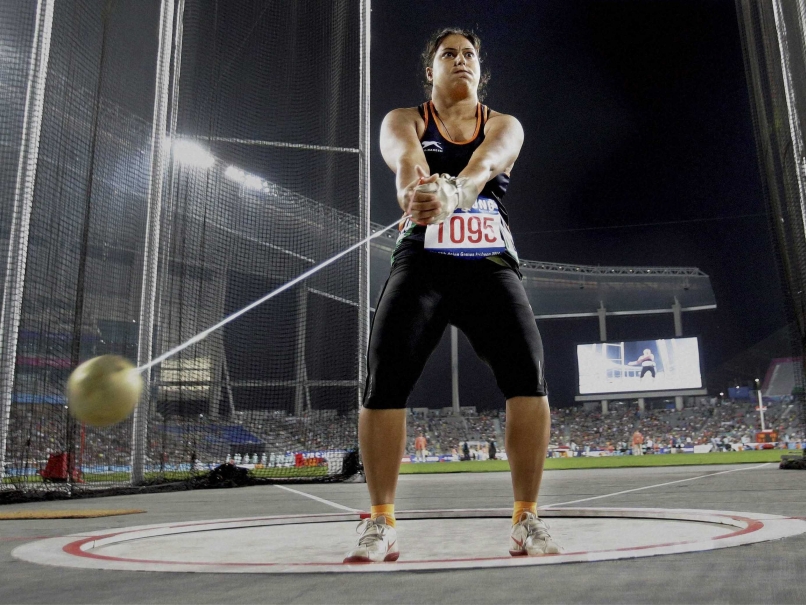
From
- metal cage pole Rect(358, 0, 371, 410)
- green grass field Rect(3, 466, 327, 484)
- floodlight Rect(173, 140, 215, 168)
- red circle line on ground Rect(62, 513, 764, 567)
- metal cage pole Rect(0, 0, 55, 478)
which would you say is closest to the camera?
red circle line on ground Rect(62, 513, 764, 567)

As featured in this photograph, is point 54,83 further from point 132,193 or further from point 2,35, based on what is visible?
point 2,35

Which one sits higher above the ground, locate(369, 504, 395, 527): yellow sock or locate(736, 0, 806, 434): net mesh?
locate(736, 0, 806, 434): net mesh

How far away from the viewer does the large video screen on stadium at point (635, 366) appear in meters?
30.8

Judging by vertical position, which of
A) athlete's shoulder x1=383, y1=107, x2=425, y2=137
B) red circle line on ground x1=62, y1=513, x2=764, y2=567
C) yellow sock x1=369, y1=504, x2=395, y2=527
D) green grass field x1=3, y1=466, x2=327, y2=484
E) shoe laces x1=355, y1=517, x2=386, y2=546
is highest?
athlete's shoulder x1=383, y1=107, x2=425, y2=137

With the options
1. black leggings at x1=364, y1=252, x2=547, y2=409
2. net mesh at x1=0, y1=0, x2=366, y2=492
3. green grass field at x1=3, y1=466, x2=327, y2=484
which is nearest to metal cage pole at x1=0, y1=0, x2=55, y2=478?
net mesh at x1=0, y1=0, x2=366, y2=492

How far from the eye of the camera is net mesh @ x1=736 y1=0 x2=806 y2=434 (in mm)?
6980

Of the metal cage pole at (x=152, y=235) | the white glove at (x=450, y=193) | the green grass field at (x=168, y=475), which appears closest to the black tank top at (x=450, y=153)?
the white glove at (x=450, y=193)

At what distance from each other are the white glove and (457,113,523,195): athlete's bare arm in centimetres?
4

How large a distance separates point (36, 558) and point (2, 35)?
27.4 ft

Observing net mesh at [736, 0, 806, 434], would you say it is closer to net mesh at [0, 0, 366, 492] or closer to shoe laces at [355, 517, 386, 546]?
net mesh at [0, 0, 366, 492]

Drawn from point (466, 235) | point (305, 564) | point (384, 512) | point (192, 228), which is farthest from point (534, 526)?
point (192, 228)

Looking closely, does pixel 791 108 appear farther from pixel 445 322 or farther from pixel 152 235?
pixel 152 235

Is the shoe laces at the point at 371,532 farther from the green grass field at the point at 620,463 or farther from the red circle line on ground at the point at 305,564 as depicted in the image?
the green grass field at the point at 620,463

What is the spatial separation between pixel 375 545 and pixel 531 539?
1.33ft
